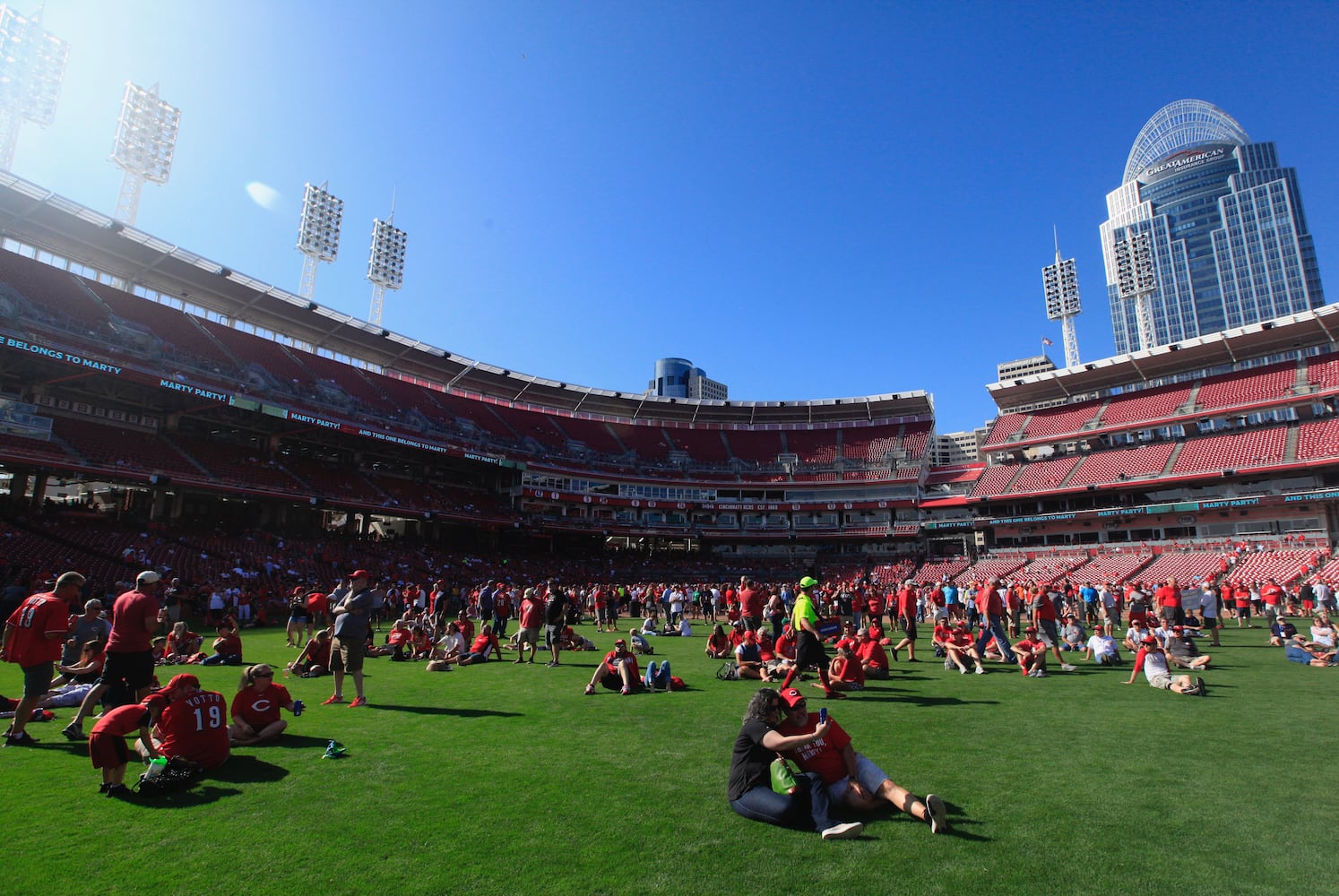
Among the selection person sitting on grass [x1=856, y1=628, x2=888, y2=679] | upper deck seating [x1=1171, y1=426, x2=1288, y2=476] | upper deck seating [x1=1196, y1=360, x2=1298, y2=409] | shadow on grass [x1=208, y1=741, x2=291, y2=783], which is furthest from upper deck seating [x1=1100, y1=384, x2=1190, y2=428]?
shadow on grass [x1=208, y1=741, x2=291, y2=783]

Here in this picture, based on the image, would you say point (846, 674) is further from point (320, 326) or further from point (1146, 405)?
point (1146, 405)

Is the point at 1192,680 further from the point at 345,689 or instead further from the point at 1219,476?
the point at 1219,476

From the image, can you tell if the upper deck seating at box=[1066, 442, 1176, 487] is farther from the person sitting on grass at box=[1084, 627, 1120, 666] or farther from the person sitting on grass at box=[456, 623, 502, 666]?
the person sitting on grass at box=[456, 623, 502, 666]

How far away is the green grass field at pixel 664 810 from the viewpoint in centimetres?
392

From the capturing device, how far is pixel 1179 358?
46.2 meters

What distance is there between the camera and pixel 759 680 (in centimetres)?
1150

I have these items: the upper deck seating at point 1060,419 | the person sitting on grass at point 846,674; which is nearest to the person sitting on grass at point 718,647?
the person sitting on grass at point 846,674

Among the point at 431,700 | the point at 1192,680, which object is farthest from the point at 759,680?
the point at 1192,680

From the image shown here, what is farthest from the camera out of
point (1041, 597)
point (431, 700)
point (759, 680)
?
point (1041, 597)

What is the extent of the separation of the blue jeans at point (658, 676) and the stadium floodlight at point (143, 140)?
162ft

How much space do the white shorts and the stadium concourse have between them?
Answer: 28567 mm

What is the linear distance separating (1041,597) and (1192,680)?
3518mm

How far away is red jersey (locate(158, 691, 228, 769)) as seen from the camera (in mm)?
5660

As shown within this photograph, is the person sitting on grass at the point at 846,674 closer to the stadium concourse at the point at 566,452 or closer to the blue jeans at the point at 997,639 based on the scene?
the blue jeans at the point at 997,639
